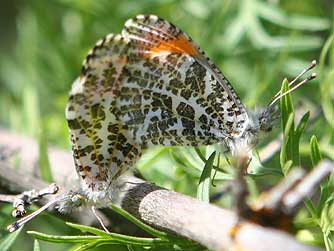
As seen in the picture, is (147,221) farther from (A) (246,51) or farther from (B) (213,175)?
(A) (246,51)

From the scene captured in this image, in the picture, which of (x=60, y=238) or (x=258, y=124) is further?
(x=258, y=124)

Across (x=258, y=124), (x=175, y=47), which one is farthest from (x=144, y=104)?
(x=258, y=124)

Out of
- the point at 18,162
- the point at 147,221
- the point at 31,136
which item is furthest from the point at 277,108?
the point at 31,136

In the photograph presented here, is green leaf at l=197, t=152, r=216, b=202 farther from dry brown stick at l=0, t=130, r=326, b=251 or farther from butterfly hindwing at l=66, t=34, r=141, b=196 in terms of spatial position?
butterfly hindwing at l=66, t=34, r=141, b=196

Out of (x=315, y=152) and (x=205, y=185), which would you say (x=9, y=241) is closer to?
(x=205, y=185)

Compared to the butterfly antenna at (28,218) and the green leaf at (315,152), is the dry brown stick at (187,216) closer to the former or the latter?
the butterfly antenna at (28,218)

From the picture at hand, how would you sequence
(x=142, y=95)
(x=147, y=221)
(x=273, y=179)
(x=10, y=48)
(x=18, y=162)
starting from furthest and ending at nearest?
(x=10, y=48)
(x=273, y=179)
(x=18, y=162)
(x=142, y=95)
(x=147, y=221)

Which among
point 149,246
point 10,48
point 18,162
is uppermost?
point 10,48
